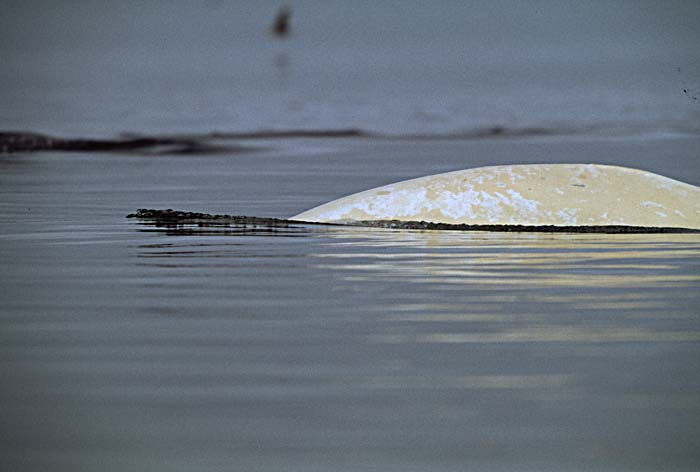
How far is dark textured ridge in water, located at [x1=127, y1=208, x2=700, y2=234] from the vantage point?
13758 millimetres

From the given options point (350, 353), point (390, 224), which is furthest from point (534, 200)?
point (350, 353)

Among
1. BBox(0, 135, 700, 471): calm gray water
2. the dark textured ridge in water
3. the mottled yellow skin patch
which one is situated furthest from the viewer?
the mottled yellow skin patch

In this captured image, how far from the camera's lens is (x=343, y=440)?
459 centimetres

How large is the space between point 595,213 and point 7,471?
10648mm

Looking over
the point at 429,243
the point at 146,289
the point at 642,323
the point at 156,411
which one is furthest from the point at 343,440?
the point at 429,243

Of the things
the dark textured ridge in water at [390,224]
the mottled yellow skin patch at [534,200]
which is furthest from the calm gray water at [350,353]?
the mottled yellow skin patch at [534,200]

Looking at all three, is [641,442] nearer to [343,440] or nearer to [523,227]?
[343,440]

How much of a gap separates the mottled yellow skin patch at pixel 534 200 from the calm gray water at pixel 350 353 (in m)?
1.29

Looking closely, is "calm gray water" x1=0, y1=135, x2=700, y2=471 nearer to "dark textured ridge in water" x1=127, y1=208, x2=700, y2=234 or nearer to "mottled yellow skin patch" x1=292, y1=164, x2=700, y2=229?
"dark textured ridge in water" x1=127, y1=208, x2=700, y2=234

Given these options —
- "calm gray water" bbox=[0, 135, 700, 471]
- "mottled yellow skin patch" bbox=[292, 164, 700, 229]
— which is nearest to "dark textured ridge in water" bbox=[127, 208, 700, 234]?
"mottled yellow skin patch" bbox=[292, 164, 700, 229]

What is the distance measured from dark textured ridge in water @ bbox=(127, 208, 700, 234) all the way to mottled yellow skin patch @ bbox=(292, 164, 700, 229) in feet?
0.37

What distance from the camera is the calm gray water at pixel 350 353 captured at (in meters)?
4.53

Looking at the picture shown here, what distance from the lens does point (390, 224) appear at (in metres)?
14.5

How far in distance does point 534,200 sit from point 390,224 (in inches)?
66.1
